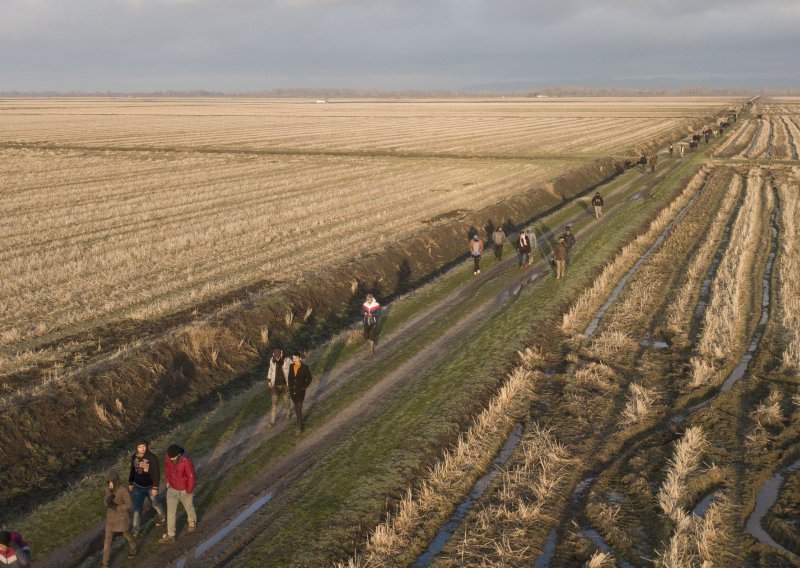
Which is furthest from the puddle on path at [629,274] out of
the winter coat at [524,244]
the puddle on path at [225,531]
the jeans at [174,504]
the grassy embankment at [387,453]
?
the jeans at [174,504]

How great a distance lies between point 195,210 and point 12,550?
2848 cm

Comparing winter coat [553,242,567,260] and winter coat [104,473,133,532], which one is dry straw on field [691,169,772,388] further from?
winter coat [104,473,133,532]

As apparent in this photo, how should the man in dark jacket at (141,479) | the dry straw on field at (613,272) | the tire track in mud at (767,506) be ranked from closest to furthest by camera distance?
the tire track in mud at (767,506) → the man in dark jacket at (141,479) → the dry straw on field at (613,272)

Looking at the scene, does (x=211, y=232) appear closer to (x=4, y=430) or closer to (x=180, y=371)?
(x=180, y=371)

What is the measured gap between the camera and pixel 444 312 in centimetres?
2016

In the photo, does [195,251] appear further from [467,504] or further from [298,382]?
[467,504]

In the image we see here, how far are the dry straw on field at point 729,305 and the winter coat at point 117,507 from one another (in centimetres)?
1154

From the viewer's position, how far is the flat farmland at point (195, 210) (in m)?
19.0

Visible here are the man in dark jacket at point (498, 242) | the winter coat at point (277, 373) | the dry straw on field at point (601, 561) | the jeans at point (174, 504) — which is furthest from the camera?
the man in dark jacket at point (498, 242)

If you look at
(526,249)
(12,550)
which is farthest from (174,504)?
(526,249)

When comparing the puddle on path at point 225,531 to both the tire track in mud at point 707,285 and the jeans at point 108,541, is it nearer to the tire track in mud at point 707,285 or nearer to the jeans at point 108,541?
the jeans at point 108,541

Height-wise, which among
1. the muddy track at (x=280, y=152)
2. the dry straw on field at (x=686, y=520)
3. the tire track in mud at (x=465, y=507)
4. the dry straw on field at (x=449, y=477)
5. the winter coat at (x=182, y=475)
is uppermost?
the muddy track at (x=280, y=152)

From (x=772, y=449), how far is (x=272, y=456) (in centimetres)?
907

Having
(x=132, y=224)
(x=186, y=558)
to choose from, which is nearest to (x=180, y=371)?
(x=186, y=558)
